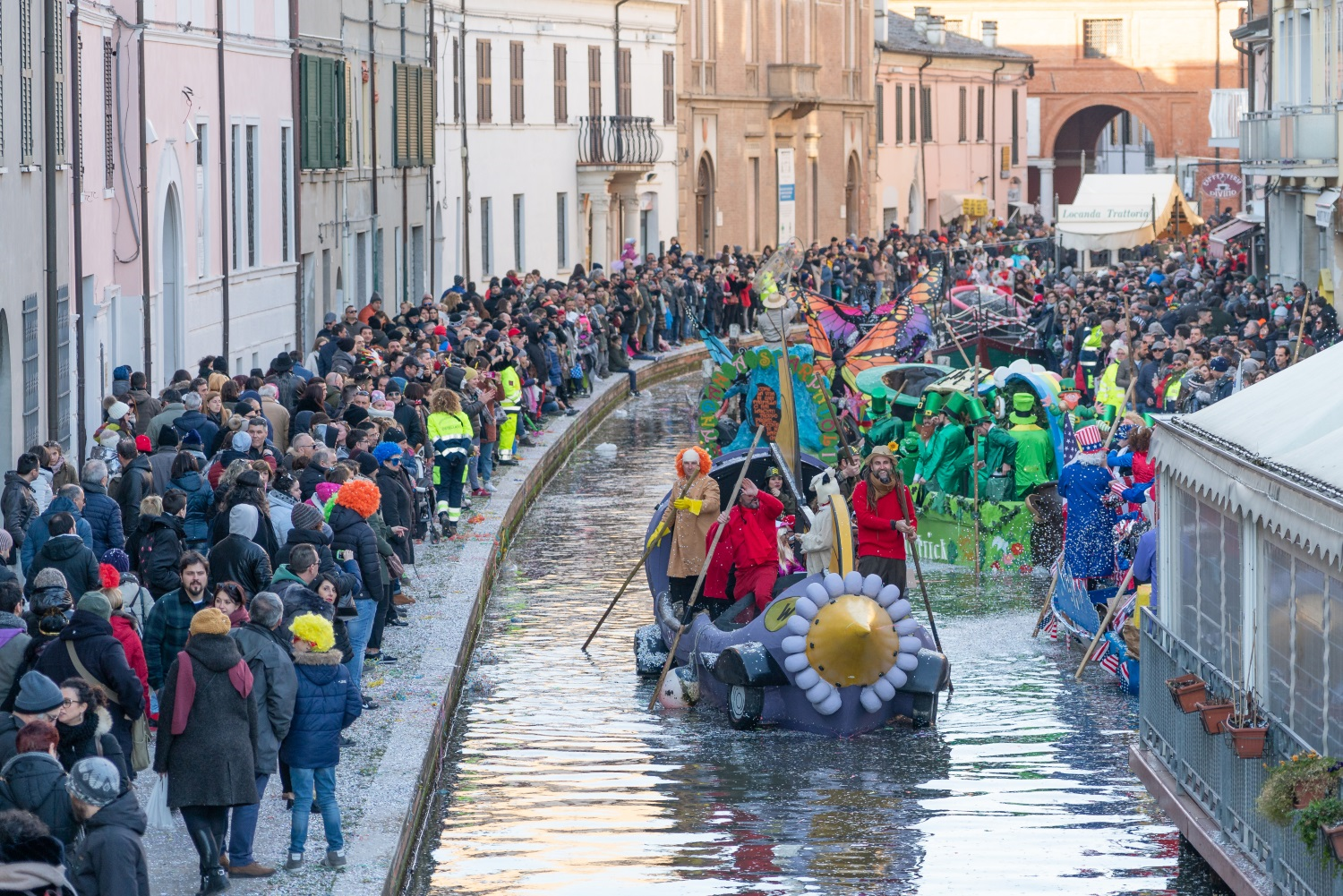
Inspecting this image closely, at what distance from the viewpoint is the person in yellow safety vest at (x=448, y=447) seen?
2069 cm

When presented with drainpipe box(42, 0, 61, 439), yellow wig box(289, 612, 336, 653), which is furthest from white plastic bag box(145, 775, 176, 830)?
drainpipe box(42, 0, 61, 439)

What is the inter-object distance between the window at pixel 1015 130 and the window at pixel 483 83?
41.1m

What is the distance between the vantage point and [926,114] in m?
74.2

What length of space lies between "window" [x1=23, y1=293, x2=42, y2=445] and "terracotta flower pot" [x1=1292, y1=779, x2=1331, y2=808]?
12462 millimetres

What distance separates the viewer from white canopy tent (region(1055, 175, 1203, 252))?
4850cm

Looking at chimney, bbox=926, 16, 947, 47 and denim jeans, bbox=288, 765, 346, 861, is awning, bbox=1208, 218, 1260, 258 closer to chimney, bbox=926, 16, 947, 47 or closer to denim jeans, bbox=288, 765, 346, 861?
chimney, bbox=926, 16, 947, 47

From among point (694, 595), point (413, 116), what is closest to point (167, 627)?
point (694, 595)

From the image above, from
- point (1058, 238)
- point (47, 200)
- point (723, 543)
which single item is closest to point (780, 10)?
point (1058, 238)

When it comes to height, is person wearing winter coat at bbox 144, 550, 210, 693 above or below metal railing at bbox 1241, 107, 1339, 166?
below

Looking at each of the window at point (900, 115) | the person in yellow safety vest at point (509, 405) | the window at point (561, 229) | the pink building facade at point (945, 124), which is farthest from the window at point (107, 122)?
the window at point (900, 115)

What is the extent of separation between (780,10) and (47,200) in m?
41.4

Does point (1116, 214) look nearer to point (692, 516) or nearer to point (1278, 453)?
point (692, 516)

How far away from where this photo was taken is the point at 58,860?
7633mm

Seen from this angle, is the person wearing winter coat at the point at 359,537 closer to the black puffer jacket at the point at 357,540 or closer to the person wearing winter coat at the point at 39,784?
the black puffer jacket at the point at 357,540
